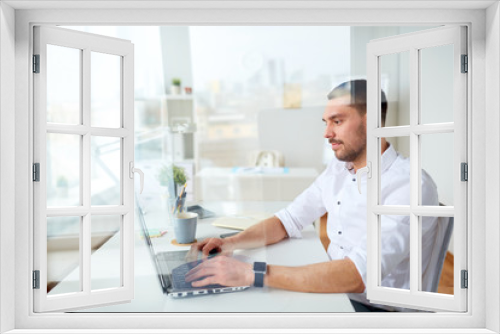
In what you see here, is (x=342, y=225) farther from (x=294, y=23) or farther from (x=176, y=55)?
(x=176, y=55)

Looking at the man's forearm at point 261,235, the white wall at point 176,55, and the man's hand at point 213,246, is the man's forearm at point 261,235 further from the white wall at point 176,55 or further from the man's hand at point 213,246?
the white wall at point 176,55

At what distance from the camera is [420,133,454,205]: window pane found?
2023 millimetres

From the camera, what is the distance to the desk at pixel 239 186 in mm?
2564

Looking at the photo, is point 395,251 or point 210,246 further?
point 210,246

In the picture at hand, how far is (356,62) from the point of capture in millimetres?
2469

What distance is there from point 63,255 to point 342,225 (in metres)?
1.41

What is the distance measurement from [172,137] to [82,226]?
0.76 m

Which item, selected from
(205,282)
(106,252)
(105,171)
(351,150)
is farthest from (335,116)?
→ (106,252)

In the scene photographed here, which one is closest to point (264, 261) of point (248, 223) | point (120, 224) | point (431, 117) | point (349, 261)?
point (248, 223)

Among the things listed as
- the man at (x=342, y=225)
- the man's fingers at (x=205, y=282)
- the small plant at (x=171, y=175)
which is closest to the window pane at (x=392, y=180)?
the man at (x=342, y=225)

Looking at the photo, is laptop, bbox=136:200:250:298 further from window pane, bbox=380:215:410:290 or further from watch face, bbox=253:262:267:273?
window pane, bbox=380:215:410:290

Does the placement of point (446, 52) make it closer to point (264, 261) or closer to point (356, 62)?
point (356, 62)

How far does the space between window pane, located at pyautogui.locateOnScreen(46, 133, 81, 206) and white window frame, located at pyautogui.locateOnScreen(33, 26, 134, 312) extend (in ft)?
0.40

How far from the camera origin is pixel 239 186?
2.61m
